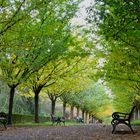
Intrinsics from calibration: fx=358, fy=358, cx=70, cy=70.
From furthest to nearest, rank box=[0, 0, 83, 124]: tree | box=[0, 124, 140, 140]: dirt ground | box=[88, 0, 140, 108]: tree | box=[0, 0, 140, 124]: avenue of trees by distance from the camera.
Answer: box=[0, 0, 83, 124]: tree → box=[0, 124, 140, 140]: dirt ground → box=[0, 0, 140, 124]: avenue of trees → box=[88, 0, 140, 108]: tree

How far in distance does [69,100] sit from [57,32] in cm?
3440

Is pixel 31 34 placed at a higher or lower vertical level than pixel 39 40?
lower

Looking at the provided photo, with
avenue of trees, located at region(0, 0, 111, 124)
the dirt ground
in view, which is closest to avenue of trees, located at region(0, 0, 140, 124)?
avenue of trees, located at region(0, 0, 111, 124)

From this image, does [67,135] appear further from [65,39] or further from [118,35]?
[65,39]

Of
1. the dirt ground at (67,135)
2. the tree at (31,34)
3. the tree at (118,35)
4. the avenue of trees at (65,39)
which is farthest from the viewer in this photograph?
the tree at (31,34)

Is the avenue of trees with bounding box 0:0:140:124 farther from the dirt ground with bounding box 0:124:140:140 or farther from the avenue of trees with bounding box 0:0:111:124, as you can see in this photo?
the dirt ground with bounding box 0:124:140:140

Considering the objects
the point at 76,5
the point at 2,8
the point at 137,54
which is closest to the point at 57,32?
the point at 76,5

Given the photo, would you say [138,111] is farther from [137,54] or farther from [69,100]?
[137,54]

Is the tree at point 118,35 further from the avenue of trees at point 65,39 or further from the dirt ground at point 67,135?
the dirt ground at point 67,135

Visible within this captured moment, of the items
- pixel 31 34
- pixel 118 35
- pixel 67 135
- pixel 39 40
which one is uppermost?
pixel 39 40

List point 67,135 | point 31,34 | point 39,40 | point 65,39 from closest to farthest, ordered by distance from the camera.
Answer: point 67,135, point 31,34, point 39,40, point 65,39

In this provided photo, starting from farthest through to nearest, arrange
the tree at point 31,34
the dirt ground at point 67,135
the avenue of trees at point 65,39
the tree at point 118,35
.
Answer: the tree at point 31,34
the dirt ground at point 67,135
the avenue of trees at point 65,39
the tree at point 118,35

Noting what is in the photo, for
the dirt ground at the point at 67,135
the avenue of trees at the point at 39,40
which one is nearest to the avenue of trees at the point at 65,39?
the avenue of trees at the point at 39,40

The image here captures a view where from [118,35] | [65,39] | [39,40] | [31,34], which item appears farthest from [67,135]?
[65,39]
